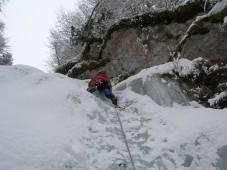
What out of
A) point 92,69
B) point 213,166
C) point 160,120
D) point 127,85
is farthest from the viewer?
point 92,69

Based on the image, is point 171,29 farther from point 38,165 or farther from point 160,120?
point 38,165

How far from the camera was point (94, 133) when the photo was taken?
5844mm

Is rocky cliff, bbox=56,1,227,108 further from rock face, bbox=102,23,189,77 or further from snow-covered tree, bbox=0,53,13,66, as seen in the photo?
snow-covered tree, bbox=0,53,13,66

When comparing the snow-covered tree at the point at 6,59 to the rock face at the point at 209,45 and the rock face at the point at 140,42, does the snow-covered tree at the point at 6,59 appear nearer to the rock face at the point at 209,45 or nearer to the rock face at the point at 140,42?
the rock face at the point at 140,42

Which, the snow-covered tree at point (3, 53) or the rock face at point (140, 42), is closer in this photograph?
the rock face at point (140, 42)

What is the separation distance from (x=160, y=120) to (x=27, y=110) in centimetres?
327

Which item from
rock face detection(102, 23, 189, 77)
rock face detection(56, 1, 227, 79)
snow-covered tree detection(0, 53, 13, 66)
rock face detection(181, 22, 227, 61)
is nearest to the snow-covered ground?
rock face detection(181, 22, 227, 61)

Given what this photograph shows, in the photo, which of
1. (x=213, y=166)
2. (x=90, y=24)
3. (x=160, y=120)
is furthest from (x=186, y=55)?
(x=90, y=24)

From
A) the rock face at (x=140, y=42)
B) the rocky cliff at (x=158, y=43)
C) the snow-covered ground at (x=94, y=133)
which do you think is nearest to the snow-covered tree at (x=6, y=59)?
the rocky cliff at (x=158, y=43)

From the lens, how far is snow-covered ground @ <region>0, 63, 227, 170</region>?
436 cm

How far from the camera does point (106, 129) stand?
6199 mm

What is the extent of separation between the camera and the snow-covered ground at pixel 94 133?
4.36m

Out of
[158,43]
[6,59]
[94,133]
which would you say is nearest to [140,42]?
[158,43]

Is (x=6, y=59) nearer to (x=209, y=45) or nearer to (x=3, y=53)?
(x=3, y=53)
